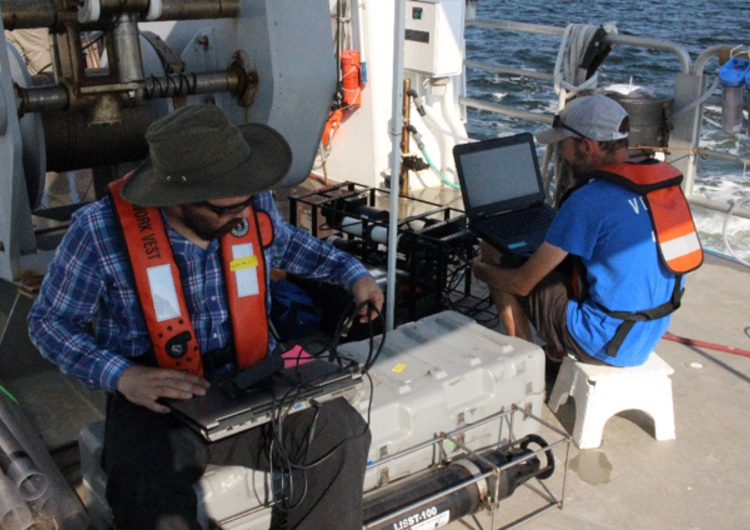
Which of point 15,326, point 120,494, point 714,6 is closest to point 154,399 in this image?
point 120,494

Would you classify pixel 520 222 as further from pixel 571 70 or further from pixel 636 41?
pixel 571 70

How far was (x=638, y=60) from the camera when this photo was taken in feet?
53.1

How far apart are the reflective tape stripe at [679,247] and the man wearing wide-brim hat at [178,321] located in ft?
4.45

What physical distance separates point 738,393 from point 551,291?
101 centimetres

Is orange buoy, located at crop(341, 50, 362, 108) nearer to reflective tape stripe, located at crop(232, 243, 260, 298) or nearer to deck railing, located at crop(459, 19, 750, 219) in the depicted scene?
deck railing, located at crop(459, 19, 750, 219)

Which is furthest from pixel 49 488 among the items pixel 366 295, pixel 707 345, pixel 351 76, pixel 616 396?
pixel 351 76

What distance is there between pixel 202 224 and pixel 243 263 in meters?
0.20

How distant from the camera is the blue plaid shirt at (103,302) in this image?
2.18 meters

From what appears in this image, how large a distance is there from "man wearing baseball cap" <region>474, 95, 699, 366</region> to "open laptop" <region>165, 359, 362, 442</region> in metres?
1.10

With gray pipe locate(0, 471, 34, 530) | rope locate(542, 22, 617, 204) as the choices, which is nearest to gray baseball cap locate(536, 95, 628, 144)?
rope locate(542, 22, 617, 204)

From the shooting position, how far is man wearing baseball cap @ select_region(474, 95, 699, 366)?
2.97 meters

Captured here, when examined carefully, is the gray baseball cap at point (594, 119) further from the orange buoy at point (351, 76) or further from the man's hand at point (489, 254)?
the orange buoy at point (351, 76)

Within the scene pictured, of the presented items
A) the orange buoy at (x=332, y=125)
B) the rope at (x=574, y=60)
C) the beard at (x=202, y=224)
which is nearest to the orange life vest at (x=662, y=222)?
the beard at (x=202, y=224)

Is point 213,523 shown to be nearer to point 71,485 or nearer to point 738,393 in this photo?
point 71,485
